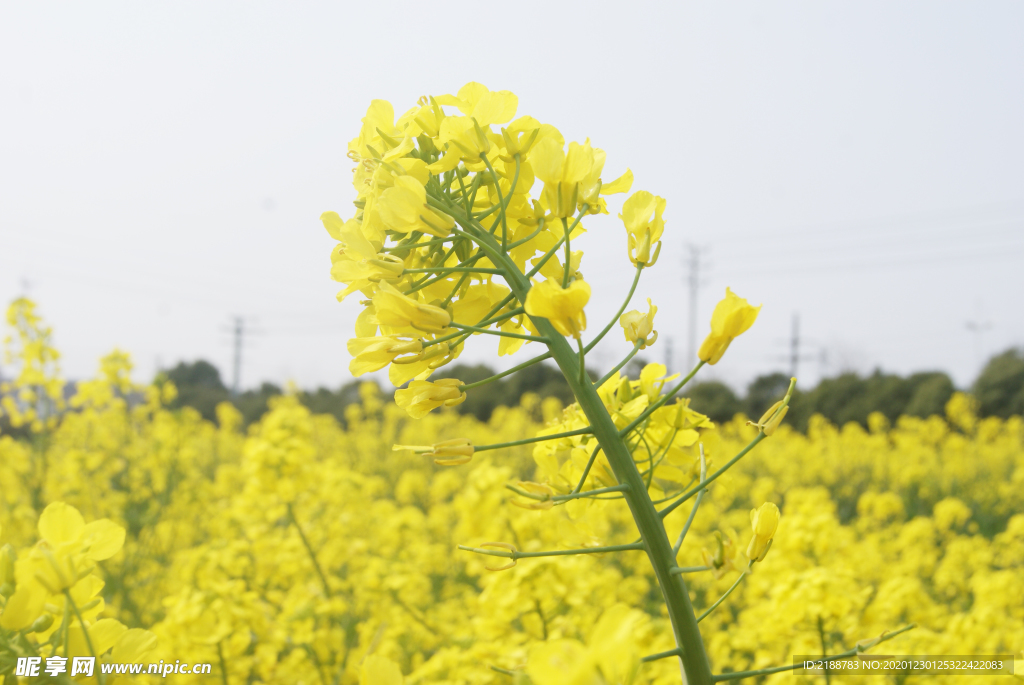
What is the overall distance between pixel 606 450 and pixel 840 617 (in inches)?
66.6

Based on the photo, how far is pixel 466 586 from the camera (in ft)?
14.3

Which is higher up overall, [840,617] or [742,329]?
[742,329]

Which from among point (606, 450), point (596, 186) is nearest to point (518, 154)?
point (596, 186)

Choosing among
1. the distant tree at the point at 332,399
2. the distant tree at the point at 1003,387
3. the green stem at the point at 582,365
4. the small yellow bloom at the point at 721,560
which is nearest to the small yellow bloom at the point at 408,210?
the green stem at the point at 582,365

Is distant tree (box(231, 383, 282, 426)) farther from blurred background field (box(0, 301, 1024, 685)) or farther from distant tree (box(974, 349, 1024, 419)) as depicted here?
distant tree (box(974, 349, 1024, 419))

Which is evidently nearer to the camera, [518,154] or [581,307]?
[581,307]

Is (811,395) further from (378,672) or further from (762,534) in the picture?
(378,672)

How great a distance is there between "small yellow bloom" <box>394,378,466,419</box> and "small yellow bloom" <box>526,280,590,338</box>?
19cm

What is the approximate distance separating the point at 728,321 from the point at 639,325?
0.45 ft

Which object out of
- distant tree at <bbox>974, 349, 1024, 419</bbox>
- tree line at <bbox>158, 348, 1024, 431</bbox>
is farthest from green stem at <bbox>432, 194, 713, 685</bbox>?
distant tree at <bbox>974, 349, 1024, 419</bbox>

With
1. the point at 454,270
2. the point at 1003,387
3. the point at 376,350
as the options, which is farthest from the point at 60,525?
the point at 1003,387

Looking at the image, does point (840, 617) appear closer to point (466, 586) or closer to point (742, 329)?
point (742, 329)

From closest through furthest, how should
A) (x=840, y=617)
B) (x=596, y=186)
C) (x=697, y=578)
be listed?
(x=596, y=186) → (x=840, y=617) → (x=697, y=578)

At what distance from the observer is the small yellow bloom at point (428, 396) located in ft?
2.88
